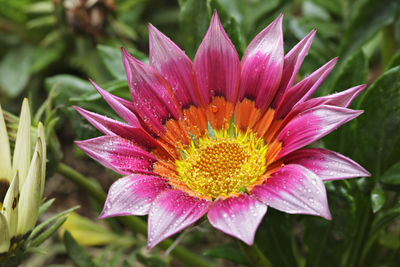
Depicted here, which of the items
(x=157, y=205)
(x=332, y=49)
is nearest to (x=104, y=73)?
Result: (x=332, y=49)

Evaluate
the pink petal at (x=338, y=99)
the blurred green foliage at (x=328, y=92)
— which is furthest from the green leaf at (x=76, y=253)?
the pink petal at (x=338, y=99)

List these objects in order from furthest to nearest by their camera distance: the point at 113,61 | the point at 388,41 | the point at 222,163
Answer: the point at 388,41, the point at 113,61, the point at 222,163

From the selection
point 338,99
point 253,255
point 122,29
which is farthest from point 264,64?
point 122,29

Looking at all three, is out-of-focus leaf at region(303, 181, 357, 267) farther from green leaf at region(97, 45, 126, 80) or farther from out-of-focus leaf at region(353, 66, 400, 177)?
green leaf at region(97, 45, 126, 80)

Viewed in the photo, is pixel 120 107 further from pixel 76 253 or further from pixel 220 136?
pixel 76 253

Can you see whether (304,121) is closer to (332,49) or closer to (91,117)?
(91,117)

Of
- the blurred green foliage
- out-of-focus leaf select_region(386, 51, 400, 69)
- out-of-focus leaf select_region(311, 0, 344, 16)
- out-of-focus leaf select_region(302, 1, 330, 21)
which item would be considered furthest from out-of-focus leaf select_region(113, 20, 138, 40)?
out-of-focus leaf select_region(386, 51, 400, 69)
